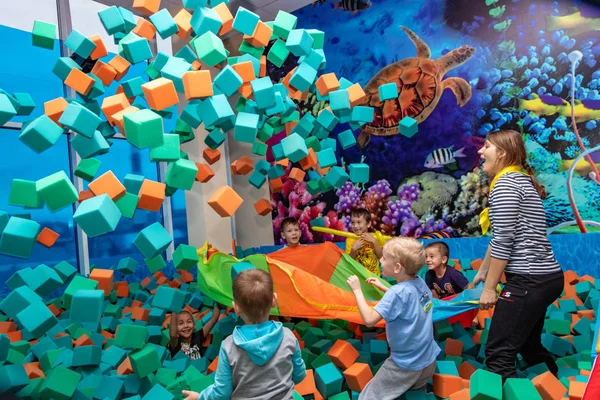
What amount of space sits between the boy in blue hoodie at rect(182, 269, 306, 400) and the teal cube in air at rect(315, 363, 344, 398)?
0.53 metres

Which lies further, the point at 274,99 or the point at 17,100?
the point at 17,100

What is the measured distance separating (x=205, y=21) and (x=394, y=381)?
1810mm

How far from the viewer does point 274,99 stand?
235 cm

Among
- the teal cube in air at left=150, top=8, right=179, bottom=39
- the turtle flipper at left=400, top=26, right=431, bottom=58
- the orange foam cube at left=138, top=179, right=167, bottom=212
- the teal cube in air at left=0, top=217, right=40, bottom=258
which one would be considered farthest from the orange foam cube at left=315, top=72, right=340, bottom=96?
the turtle flipper at left=400, top=26, right=431, bottom=58

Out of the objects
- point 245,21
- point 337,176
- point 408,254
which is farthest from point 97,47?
point 408,254

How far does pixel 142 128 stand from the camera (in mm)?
1831

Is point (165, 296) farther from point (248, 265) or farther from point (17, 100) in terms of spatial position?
point (17, 100)

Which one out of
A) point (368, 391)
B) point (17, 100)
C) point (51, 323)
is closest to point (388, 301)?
point (368, 391)

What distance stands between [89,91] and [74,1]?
2.42 metres

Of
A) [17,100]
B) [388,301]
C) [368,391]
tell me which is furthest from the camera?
[17,100]

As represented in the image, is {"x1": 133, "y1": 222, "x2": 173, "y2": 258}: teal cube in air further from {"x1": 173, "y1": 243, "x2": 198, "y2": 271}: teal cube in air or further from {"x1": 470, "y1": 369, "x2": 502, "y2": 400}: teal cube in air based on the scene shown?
{"x1": 470, "y1": 369, "x2": 502, "y2": 400}: teal cube in air

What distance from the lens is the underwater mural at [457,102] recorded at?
11.4ft

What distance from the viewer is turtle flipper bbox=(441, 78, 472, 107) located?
3992mm

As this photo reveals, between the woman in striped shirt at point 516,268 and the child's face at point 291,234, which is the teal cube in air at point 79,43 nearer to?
the child's face at point 291,234
